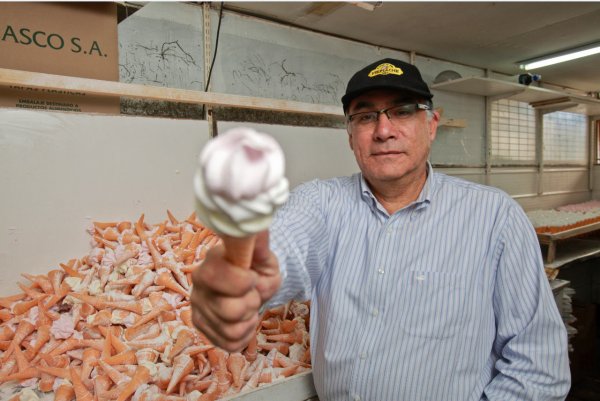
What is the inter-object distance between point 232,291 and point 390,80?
3.08 ft

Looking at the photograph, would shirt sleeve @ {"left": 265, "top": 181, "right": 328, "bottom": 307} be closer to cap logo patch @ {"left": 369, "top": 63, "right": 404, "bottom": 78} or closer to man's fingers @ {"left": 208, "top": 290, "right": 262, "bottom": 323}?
man's fingers @ {"left": 208, "top": 290, "right": 262, "bottom": 323}

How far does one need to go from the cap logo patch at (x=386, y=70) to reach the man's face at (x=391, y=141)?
0.05 metres

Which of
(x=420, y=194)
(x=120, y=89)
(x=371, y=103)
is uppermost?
(x=120, y=89)

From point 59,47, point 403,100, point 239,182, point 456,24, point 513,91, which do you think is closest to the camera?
point 239,182

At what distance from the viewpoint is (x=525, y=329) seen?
3.71 feet

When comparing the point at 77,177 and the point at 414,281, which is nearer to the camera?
the point at 414,281

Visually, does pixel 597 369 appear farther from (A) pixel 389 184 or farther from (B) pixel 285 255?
(B) pixel 285 255

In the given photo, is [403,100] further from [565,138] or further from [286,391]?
[565,138]

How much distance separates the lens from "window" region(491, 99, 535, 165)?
16.4ft

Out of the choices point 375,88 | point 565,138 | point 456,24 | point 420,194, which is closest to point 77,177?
point 375,88

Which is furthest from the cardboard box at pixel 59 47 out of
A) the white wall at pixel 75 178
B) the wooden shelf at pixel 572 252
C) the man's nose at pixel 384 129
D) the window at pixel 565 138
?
the window at pixel 565 138

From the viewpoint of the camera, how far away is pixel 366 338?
114cm

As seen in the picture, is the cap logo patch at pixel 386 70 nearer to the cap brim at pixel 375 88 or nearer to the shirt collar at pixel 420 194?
the cap brim at pixel 375 88

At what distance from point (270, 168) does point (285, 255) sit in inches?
20.5
